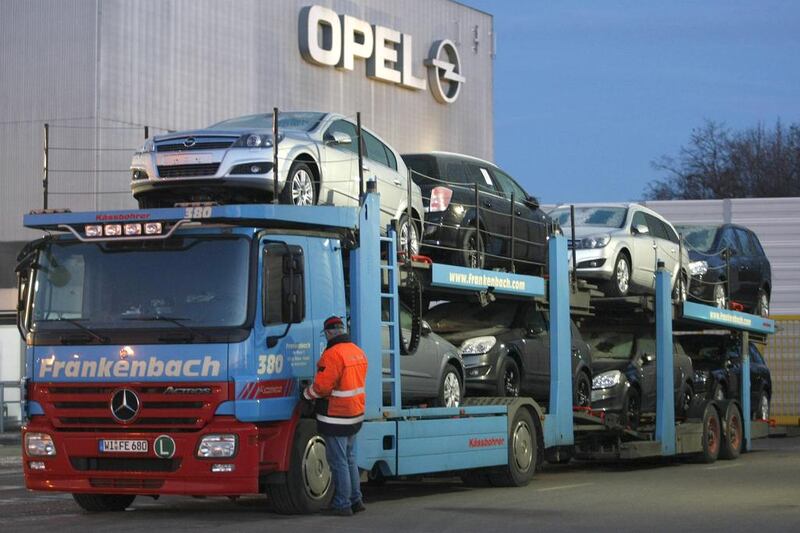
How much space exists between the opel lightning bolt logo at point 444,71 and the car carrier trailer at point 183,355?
3030 cm

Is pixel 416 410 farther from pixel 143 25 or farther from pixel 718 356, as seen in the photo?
pixel 143 25

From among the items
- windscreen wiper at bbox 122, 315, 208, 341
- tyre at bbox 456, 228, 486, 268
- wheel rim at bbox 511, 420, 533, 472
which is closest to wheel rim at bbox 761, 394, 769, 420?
wheel rim at bbox 511, 420, 533, 472

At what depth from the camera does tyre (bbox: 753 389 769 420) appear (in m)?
24.0

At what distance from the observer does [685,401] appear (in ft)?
67.6

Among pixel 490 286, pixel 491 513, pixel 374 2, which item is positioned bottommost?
pixel 491 513

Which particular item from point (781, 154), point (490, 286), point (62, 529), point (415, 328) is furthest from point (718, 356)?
point (781, 154)

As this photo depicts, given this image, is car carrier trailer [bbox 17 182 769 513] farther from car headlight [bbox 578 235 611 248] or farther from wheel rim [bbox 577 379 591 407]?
car headlight [bbox 578 235 611 248]

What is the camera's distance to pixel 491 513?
480 inches

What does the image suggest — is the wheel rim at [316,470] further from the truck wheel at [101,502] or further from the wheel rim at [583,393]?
the wheel rim at [583,393]

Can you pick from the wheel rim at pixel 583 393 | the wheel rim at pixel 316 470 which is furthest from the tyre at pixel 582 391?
the wheel rim at pixel 316 470

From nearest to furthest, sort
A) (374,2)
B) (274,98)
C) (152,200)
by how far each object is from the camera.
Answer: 1. (152,200)
2. (274,98)
3. (374,2)

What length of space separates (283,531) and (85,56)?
22.5 m

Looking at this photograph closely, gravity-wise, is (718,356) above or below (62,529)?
above

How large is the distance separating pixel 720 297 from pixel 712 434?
8.32 ft
